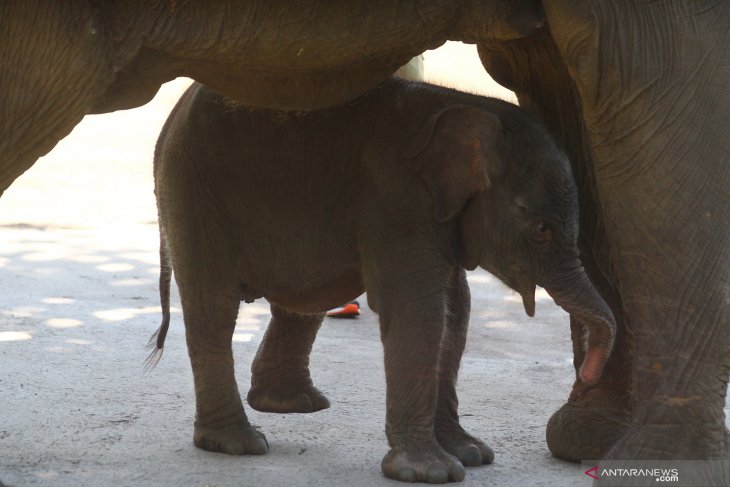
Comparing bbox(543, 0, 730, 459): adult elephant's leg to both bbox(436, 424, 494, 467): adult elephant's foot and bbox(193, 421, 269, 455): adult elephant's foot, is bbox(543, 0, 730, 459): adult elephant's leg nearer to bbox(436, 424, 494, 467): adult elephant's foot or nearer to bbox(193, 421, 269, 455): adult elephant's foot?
bbox(436, 424, 494, 467): adult elephant's foot

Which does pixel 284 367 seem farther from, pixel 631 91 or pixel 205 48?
pixel 631 91

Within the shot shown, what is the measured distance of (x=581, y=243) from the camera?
451 cm

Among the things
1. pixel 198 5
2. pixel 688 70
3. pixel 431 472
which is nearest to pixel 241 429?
pixel 431 472

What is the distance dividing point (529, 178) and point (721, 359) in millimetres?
840

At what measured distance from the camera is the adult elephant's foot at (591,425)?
14.7ft

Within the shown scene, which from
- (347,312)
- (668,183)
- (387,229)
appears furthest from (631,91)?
(347,312)

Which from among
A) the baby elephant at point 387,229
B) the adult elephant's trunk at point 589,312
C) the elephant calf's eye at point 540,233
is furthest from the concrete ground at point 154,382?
the elephant calf's eye at point 540,233

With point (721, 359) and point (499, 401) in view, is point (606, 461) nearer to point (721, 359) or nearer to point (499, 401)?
point (721, 359)

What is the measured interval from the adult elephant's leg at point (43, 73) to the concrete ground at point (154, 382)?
3.77ft

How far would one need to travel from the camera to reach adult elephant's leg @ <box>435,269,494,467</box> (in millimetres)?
4484

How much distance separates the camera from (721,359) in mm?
3705

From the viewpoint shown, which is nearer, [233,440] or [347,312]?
[233,440]

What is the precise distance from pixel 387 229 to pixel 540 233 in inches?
18.1

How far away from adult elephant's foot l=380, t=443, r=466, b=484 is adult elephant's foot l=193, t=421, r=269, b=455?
488 millimetres
